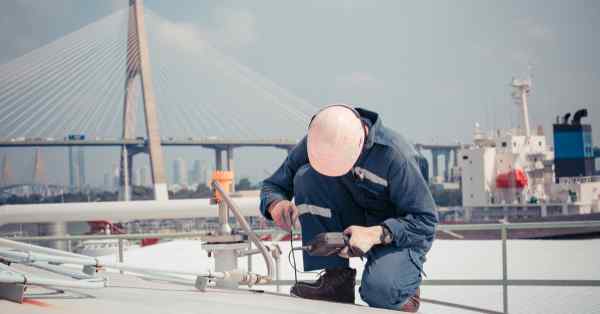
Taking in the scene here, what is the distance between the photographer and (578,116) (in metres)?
30.0

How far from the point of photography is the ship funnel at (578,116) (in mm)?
29487

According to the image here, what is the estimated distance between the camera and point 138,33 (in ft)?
87.5

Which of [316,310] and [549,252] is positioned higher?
[316,310]

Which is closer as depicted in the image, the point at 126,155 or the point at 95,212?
the point at 95,212

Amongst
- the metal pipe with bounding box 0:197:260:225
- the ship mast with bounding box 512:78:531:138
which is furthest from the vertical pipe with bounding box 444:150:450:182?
the metal pipe with bounding box 0:197:260:225

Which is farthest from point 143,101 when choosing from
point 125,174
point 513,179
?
point 513,179

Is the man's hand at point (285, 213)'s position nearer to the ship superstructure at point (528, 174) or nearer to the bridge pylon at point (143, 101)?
the bridge pylon at point (143, 101)

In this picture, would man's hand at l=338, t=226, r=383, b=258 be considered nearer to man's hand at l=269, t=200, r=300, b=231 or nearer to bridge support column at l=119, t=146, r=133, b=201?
man's hand at l=269, t=200, r=300, b=231

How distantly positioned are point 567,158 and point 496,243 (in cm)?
2383

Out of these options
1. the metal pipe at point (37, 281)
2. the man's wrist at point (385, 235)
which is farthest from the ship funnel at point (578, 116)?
the metal pipe at point (37, 281)

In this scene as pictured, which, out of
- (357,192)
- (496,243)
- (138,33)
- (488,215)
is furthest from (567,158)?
(357,192)

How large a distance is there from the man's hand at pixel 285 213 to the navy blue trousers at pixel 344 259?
3 cm

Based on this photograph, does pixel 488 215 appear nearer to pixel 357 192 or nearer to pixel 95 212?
pixel 95 212

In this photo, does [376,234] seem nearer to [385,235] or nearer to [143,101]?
[385,235]
